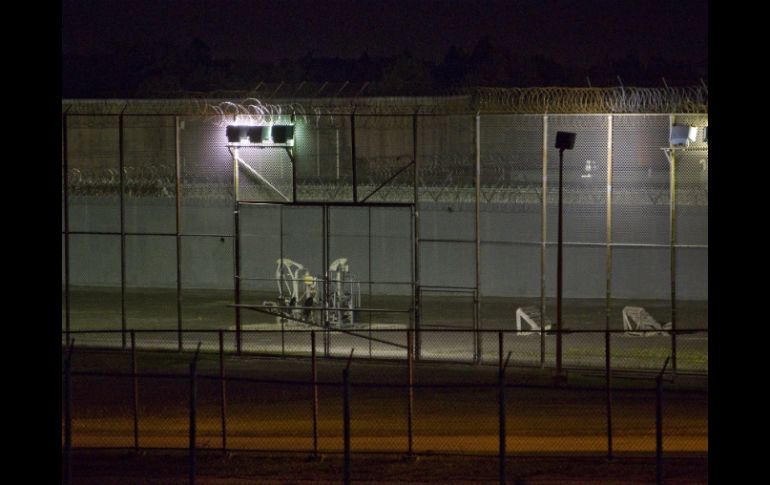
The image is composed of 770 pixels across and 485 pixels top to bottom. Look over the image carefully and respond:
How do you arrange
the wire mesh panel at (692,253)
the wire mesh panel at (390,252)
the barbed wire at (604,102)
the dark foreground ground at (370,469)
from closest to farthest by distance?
the dark foreground ground at (370,469) < the barbed wire at (604,102) < the wire mesh panel at (692,253) < the wire mesh panel at (390,252)

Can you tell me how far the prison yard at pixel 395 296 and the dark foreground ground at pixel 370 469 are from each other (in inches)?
1.9

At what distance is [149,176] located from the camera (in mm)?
34500

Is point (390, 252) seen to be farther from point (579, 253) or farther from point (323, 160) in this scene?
point (323, 160)

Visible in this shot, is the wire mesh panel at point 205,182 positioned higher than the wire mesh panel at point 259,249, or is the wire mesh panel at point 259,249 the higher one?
the wire mesh panel at point 205,182

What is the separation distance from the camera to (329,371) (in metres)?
19.0

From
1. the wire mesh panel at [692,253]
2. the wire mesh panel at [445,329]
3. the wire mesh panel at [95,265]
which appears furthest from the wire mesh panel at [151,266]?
the wire mesh panel at [692,253]

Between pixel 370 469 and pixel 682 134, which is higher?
pixel 682 134

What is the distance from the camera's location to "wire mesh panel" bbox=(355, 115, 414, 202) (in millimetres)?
31408

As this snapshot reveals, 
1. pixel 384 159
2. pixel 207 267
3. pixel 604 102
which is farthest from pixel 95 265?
pixel 604 102

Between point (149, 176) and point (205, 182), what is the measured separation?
6.10 feet

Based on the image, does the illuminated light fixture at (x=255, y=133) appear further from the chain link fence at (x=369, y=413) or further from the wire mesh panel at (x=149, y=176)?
the wire mesh panel at (x=149, y=176)

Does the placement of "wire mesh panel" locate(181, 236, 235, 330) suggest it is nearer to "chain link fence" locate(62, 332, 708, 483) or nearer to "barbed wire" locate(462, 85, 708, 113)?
"chain link fence" locate(62, 332, 708, 483)

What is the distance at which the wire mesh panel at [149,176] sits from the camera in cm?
3116
